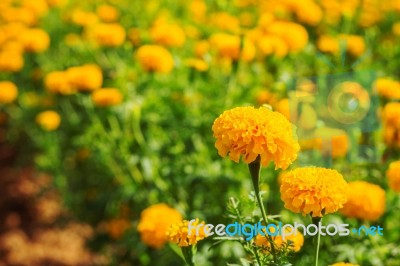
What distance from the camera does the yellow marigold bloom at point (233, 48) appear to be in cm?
240

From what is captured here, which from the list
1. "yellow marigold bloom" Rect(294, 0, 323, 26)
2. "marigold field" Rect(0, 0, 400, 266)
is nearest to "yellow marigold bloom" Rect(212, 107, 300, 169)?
"marigold field" Rect(0, 0, 400, 266)

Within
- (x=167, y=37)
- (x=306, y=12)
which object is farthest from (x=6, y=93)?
(x=306, y=12)

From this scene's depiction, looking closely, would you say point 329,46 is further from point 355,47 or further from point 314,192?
point 314,192

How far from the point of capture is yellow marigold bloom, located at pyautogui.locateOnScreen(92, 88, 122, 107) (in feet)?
7.98

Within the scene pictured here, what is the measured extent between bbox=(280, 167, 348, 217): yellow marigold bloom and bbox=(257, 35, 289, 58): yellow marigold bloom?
1.42 m

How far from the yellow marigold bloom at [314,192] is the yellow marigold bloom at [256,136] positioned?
0.15ft

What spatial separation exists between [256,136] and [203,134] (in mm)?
1315

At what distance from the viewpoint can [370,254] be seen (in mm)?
1772

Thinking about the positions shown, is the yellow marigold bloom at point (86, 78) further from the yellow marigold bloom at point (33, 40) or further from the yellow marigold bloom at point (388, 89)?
the yellow marigold bloom at point (388, 89)

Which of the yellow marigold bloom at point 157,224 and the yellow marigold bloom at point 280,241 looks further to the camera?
the yellow marigold bloom at point 157,224

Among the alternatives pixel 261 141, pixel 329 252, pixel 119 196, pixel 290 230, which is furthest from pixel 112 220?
pixel 261 141

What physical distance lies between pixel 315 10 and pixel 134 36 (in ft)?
3.08

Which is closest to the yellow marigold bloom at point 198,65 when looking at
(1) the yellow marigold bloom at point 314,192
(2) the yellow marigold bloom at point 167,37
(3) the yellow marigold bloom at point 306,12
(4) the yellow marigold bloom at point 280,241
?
(2) the yellow marigold bloom at point 167,37

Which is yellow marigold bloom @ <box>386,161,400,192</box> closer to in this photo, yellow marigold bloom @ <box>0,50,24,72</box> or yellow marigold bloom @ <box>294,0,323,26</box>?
yellow marigold bloom @ <box>294,0,323,26</box>
